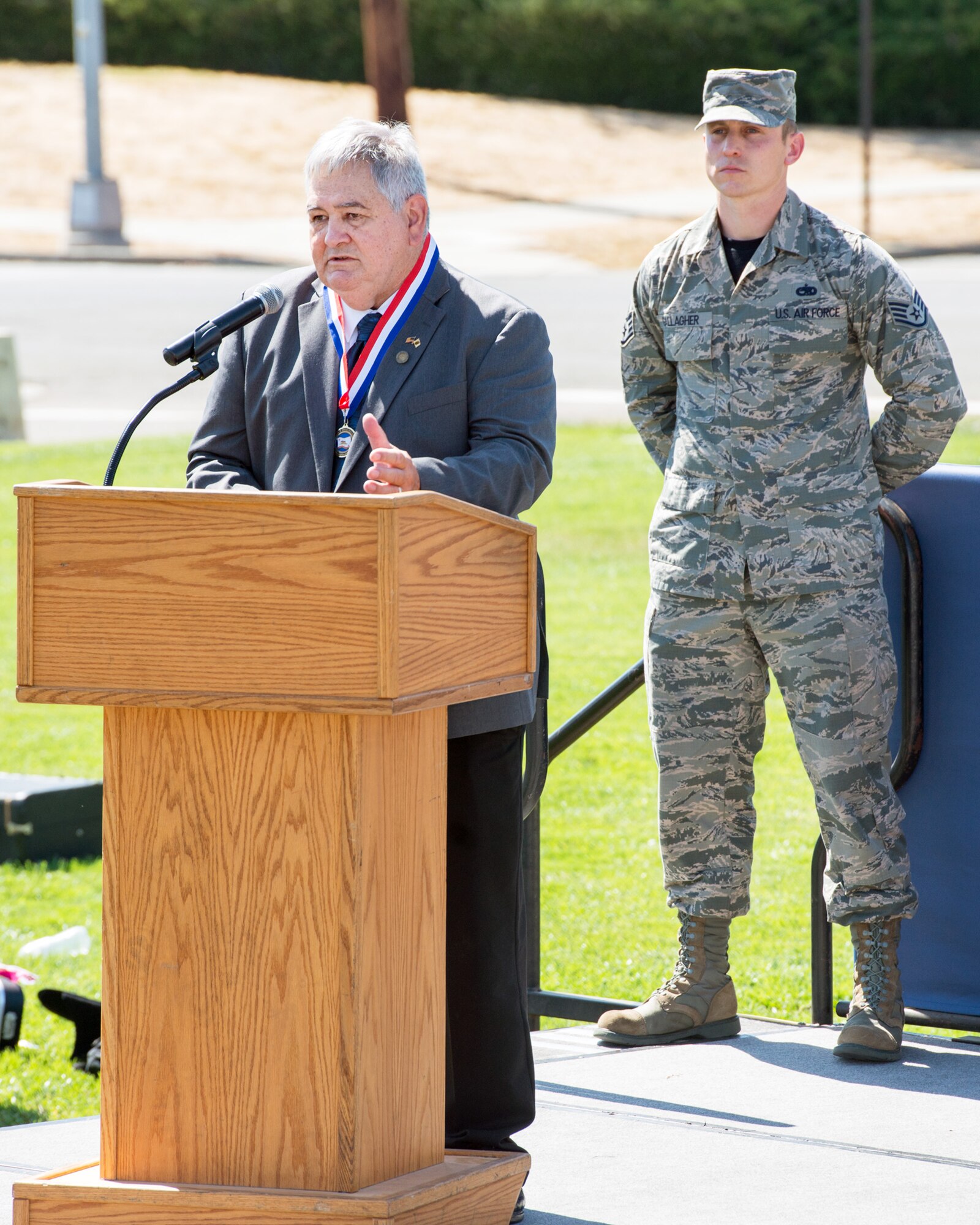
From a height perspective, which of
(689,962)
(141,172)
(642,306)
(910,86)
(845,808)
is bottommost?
(689,962)

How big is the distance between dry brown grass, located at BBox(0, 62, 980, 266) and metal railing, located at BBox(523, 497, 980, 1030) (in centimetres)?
2299

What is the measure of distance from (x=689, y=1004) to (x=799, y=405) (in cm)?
143

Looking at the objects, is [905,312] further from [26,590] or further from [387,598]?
[26,590]

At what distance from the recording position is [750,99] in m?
4.23

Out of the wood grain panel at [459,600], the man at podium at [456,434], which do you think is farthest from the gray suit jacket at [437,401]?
the wood grain panel at [459,600]

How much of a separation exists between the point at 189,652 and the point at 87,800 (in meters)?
4.55

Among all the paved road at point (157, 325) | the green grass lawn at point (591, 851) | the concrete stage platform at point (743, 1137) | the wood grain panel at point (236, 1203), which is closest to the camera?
the wood grain panel at point (236, 1203)

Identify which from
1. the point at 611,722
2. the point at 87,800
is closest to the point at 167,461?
the point at 611,722

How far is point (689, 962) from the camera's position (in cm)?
455

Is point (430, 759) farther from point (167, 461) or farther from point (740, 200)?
point (167, 461)

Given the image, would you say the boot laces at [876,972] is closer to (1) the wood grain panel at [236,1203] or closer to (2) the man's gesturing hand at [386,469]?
(1) the wood grain panel at [236,1203]

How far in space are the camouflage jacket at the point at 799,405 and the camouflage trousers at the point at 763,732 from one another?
0.29 feet

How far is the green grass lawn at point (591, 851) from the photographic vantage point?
231 inches

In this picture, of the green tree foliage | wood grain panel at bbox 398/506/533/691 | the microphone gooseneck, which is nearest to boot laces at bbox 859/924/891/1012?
wood grain panel at bbox 398/506/533/691
